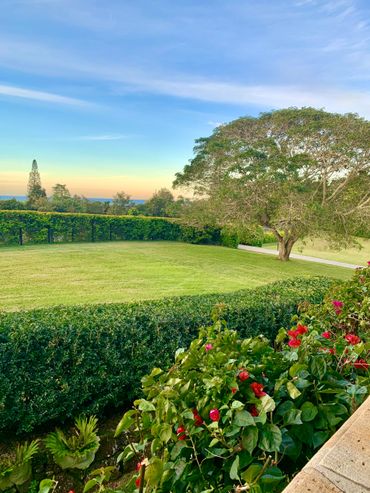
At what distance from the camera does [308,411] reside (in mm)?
983

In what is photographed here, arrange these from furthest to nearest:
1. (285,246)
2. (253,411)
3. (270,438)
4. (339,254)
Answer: (339,254) → (285,246) → (253,411) → (270,438)

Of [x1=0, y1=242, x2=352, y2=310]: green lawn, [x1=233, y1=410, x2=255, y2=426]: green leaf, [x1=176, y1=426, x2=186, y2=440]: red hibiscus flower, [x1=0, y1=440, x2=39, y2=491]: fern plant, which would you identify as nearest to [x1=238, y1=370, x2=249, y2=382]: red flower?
[x1=233, y1=410, x2=255, y2=426]: green leaf

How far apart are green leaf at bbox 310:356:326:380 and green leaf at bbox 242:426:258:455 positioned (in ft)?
1.06

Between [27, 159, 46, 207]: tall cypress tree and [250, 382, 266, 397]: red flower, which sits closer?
[250, 382, 266, 397]: red flower

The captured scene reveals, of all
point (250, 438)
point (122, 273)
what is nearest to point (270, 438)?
point (250, 438)

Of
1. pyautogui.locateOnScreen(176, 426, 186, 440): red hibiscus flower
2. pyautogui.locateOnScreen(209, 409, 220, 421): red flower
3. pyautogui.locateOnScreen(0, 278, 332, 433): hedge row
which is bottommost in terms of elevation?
pyautogui.locateOnScreen(0, 278, 332, 433): hedge row

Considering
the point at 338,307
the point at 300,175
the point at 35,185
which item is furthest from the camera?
the point at 35,185

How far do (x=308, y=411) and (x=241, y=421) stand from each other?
216mm

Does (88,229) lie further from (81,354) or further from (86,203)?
(81,354)

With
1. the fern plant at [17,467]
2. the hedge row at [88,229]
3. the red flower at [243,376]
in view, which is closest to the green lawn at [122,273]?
the hedge row at [88,229]

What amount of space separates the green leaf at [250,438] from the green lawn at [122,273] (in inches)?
228

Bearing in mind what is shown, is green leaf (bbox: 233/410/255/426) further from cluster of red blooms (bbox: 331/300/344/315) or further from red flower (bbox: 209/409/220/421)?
cluster of red blooms (bbox: 331/300/344/315)

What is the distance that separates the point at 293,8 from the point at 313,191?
298 inches

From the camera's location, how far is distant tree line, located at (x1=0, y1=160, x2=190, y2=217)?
1817 cm
